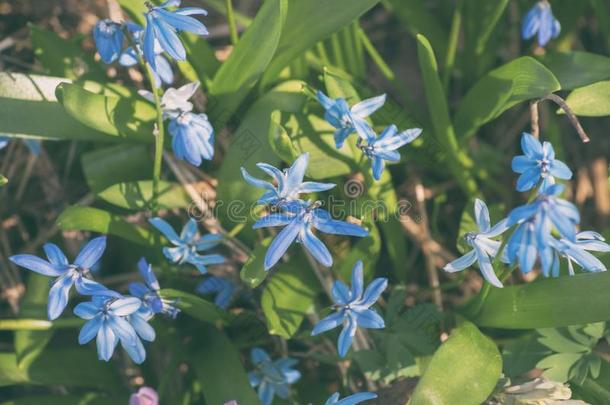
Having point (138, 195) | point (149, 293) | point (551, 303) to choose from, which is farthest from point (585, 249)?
point (138, 195)

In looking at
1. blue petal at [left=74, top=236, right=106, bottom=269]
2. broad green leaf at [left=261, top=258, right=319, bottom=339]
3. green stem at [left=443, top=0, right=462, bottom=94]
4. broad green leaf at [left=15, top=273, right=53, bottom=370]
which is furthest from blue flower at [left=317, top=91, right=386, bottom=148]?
broad green leaf at [left=15, top=273, right=53, bottom=370]

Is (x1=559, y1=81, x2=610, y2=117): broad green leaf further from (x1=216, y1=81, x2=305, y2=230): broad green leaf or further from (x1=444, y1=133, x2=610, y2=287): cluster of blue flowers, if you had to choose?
(x1=216, y1=81, x2=305, y2=230): broad green leaf

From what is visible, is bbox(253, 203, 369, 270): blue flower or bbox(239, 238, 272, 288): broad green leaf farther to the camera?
bbox(239, 238, 272, 288): broad green leaf

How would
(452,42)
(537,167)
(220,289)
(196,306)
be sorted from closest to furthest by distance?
1. (537,167)
2. (196,306)
3. (220,289)
4. (452,42)

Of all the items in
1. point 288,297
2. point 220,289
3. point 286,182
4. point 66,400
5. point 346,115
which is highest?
point 346,115

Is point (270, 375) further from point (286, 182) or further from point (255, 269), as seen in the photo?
point (286, 182)

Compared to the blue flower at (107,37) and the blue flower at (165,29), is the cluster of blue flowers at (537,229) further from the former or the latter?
the blue flower at (107,37)
